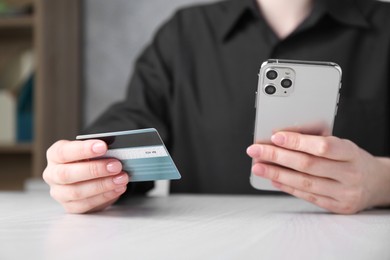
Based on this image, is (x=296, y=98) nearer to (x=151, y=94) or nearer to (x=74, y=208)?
(x=74, y=208)

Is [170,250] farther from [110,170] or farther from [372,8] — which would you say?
[372,8]

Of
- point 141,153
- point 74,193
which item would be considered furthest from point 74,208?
point 141,153

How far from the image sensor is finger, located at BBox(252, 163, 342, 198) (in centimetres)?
63

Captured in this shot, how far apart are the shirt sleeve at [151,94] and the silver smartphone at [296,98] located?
36cm

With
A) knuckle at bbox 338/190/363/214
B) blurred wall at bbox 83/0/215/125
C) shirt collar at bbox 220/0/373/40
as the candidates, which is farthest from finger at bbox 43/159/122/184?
blurred wall at bbox 83/0/215/125

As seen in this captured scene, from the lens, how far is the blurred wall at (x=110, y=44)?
191 cm

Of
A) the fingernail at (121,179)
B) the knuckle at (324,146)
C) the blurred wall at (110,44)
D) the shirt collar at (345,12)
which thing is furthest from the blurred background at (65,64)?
the knuckle at (324,146)

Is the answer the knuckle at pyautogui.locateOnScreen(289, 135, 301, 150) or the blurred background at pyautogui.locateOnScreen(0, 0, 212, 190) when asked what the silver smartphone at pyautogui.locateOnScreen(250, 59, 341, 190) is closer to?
the knuckle at pyautogui.locateOnScreen(289, 135, 301, 150)

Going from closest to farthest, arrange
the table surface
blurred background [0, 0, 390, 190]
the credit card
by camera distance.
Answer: the table surface
the credit card
blurred background [0, 0, 390, 190]

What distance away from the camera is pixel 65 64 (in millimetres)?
1839

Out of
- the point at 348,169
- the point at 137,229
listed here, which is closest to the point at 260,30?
the point at 348,169

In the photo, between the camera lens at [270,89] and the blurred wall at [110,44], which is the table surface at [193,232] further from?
the blurred wall at [110,44]

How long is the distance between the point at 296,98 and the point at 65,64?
133 cm

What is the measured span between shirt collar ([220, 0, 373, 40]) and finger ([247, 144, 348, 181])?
50 cm
